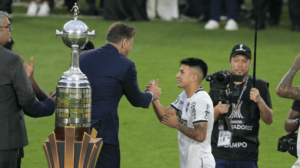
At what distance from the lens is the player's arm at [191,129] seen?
183 inches

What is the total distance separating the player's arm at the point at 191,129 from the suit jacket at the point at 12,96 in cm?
119

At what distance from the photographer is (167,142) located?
8.23 metres

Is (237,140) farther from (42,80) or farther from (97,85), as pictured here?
(42,80)

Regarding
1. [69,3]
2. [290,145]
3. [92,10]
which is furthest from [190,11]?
[290,145]

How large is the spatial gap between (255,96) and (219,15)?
30.8ft

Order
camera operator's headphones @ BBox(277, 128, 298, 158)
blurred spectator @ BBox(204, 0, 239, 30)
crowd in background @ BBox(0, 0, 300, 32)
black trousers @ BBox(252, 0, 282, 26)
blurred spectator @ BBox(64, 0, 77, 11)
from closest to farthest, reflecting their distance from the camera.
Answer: camera operator's headphones @ BBox(277, 128, 298, 158) → blurred spectator @ BBox(204, 0, 239, 30) → crowd in background @ BBox(0, 0, 300, 32) → black trousers @ BBox(252, 0, 282, 26) → blurred spectator @ BBox(64, 0, 77, 11)

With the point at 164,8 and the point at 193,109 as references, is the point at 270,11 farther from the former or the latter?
the point at 193,109

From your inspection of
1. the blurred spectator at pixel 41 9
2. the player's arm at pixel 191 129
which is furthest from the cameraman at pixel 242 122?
the blurred spectator at pixel 41 9

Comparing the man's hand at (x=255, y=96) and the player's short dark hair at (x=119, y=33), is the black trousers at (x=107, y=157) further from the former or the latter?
the man's hand at (x=255, y=96)

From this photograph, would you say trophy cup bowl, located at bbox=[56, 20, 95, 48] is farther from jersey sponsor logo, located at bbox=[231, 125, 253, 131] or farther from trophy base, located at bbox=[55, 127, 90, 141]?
jersey sponsor logo, located at bbox=[231, 125, 253, 131]

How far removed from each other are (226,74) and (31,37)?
9.70 meters

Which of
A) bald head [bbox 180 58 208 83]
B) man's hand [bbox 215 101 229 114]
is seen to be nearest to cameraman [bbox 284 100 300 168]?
man's hand [bbox 215 101 229 114]

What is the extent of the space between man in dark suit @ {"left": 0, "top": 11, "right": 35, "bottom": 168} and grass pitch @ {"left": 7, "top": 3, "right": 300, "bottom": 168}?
2787 millimetres

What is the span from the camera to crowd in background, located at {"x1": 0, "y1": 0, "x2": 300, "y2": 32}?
14195 millimetres
